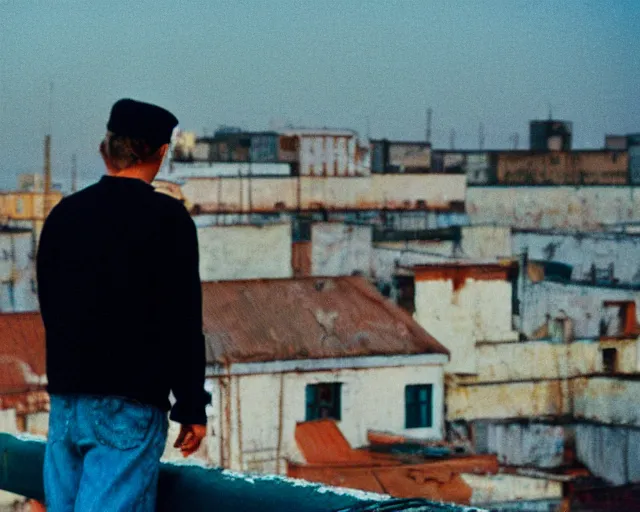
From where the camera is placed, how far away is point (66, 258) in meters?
1.23

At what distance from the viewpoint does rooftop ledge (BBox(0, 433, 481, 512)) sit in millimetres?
1094

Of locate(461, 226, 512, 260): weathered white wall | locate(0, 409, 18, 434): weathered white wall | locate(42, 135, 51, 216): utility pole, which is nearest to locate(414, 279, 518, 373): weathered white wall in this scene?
locate(461, 226, 512, 260): weathered white wall

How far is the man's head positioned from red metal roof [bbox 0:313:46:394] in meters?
7.19

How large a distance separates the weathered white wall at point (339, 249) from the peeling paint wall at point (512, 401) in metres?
1.22

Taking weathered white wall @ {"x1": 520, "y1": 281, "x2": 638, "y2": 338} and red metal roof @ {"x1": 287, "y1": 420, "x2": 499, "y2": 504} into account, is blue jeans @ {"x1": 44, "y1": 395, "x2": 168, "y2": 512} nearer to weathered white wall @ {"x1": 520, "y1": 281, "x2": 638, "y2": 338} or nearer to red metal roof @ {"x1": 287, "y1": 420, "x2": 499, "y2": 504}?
red metal roof @ {"x1": 287, "y1": 420, "x2": 499, "y2": 504}

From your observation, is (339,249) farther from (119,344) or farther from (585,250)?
(119,344)

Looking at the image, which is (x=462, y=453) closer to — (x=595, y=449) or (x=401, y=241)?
(x=595, y=449)

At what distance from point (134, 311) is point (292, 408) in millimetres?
7966

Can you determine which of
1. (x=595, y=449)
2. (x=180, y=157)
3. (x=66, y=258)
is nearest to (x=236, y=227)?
(x=180, y=157)

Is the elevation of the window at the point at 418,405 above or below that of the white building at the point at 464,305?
below

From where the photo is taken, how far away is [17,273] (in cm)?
941

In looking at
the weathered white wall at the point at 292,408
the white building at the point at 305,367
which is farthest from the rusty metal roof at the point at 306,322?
the weathered white wall at the point at 292,408

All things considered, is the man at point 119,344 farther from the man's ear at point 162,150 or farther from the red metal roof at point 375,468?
the red metal roof at point 375,468

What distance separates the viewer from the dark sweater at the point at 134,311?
1191 millimetres
